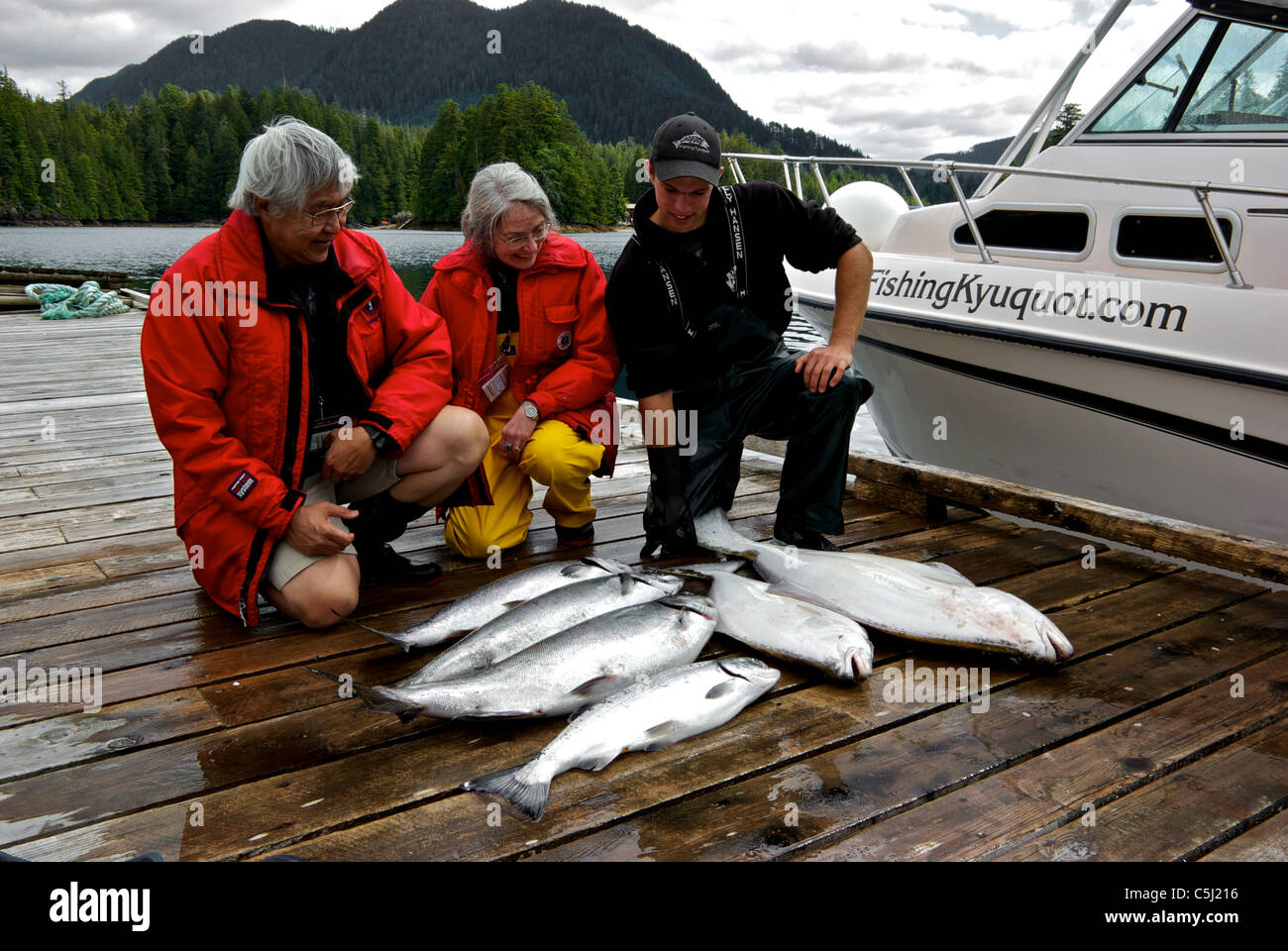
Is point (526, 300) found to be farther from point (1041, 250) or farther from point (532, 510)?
point (1041, 250)

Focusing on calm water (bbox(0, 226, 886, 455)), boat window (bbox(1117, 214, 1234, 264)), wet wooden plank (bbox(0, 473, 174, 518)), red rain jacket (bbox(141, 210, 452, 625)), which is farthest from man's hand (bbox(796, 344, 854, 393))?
calm water (bbox(0, 226, 886, 455))

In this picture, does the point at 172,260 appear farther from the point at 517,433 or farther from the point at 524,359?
the point at 517,433

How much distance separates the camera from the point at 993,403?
5.55 m

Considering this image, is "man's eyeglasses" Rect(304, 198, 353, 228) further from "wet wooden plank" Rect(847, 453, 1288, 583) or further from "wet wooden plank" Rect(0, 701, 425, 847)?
"wet wooden plank" Rect(847, 453, 1288, 583)

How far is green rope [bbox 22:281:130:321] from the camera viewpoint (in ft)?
43.4

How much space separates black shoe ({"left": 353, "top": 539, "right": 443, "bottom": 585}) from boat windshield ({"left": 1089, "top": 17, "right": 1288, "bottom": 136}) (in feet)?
16.3

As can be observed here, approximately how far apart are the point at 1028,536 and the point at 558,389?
7.13 feet

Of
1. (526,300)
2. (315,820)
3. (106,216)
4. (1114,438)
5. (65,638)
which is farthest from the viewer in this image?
(106,216)

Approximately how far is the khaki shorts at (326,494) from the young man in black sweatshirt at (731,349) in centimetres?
106

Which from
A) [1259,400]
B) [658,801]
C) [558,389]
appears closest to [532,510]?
[558,389]

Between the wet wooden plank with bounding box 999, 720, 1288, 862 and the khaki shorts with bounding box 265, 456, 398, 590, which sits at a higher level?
the khaki shorts with bounding box 265, 456, 398, 590

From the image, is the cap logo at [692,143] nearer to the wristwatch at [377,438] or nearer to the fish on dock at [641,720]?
the wristwatch at [377,438]

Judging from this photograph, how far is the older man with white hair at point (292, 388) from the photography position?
286cm

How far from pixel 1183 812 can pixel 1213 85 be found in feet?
15.9
